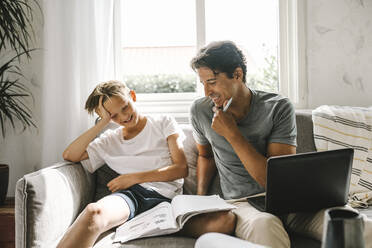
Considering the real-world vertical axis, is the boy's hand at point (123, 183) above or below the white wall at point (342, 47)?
below

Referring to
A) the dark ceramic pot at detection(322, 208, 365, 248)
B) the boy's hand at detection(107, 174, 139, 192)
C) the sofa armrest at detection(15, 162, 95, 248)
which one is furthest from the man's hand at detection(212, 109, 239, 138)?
the dark ceramic pot at detection(322, 208, 365, 248)

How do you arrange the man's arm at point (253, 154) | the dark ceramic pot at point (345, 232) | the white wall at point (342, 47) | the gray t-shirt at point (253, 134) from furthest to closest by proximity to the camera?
the white wall at point (342, 47), the gray t-shirt at point (253, 134), the man's arm at point (253, 154), the dark ceramic pot at point (345, 232)

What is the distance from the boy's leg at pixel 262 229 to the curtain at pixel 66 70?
1.15m

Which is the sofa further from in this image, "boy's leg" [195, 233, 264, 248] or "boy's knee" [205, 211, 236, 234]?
"boy's leg" [195, 233, 264, 248]

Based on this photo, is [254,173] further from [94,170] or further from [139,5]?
[139,5]

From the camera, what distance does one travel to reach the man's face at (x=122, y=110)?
5.50 feet

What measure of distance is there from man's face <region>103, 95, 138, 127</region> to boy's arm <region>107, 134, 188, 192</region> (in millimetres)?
257

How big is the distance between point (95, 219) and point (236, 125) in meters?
0.70

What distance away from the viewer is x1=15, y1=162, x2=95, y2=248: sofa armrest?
49.8 inches

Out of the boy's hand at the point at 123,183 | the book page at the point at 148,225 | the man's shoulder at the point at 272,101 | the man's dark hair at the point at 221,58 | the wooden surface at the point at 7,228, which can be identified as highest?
the man's dark hair at the point at 221,58

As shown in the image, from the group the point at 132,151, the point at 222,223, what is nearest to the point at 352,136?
the point at 222,223

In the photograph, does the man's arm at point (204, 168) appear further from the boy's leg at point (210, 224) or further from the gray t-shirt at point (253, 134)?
the boy's leg at point (210, 224)

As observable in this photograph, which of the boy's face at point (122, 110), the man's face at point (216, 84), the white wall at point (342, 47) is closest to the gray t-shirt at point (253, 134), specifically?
the man's face at point (216, 84)

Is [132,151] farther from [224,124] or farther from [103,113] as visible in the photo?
[224,124]
